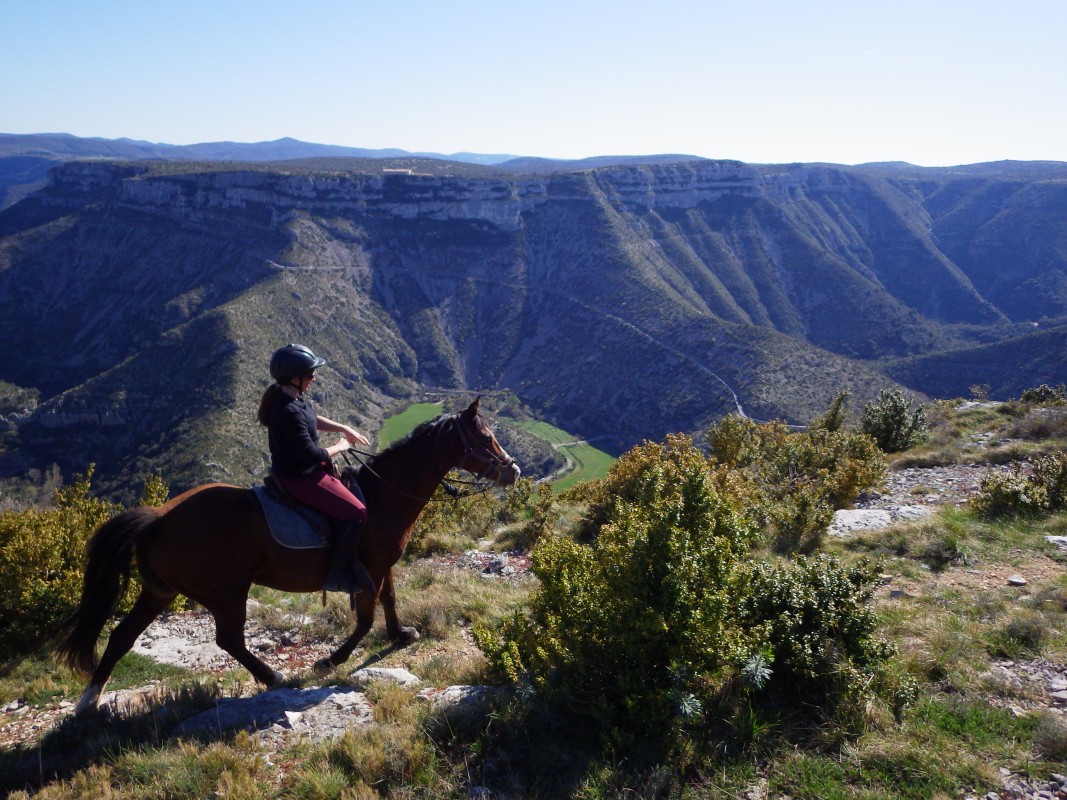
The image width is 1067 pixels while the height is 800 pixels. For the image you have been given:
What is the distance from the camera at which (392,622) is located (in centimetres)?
652

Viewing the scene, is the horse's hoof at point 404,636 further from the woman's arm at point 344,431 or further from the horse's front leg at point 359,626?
the woman's arm at point 344,431

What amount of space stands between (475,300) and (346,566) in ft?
353

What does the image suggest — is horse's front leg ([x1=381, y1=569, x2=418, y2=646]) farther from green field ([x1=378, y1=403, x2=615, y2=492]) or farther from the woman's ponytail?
green field ([x1=378, y1=403, x2=615, y2=492])

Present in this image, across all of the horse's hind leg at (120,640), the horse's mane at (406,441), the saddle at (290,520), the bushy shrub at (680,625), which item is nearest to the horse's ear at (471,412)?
the horse's mane at (406,441)

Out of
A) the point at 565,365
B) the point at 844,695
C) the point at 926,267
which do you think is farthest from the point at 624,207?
the point at 844,695

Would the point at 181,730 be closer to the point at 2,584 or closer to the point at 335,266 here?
the point at 2,584

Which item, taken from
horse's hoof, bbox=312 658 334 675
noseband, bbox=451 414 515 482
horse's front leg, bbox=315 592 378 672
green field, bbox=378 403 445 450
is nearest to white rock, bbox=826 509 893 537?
noseband, bbox=451 414 515 482

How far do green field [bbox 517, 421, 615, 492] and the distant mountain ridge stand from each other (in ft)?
11.2

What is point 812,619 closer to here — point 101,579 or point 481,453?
point 481,453

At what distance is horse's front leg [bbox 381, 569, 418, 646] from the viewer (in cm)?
645

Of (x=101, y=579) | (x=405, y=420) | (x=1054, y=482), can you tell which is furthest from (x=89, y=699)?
(x=405, y=420)

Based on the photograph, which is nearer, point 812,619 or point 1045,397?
point 812,619

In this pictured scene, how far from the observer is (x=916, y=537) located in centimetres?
819

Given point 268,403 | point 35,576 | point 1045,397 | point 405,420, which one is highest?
point 268,403
